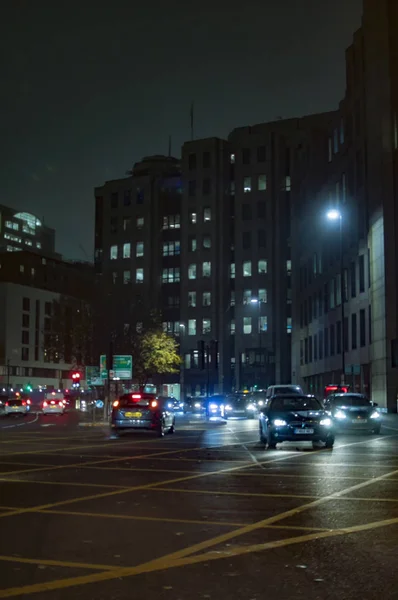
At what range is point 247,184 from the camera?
328ft

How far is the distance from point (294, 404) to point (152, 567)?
1707 cm

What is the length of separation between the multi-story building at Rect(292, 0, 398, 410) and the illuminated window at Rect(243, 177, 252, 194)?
56.9 feet

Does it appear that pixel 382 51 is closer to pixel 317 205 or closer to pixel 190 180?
pixel 317 205

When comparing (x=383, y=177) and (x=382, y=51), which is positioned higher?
(x=382, y=51)

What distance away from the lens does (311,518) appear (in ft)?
33.9

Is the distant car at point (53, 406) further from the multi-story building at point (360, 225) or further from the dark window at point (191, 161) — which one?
the dark window at point (191, 161)

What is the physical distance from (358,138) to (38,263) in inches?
3228

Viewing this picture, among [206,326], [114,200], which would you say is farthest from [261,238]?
[114,200]

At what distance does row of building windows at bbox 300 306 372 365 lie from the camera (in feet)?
206

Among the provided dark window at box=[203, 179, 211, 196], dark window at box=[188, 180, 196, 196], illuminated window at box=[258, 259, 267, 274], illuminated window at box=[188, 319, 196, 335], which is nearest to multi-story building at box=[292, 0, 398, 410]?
illuminated window at box=[258, 259, 267, 274]


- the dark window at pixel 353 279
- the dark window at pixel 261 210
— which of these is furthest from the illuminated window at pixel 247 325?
the dark window at pixel 353 279

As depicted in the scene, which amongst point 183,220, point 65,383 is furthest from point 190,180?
point 65,383

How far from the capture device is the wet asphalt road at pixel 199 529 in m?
6.72

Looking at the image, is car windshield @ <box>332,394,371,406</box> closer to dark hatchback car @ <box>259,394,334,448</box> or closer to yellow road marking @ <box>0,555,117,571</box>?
dark hatchback car @ <box>259,394,334,448</box>
